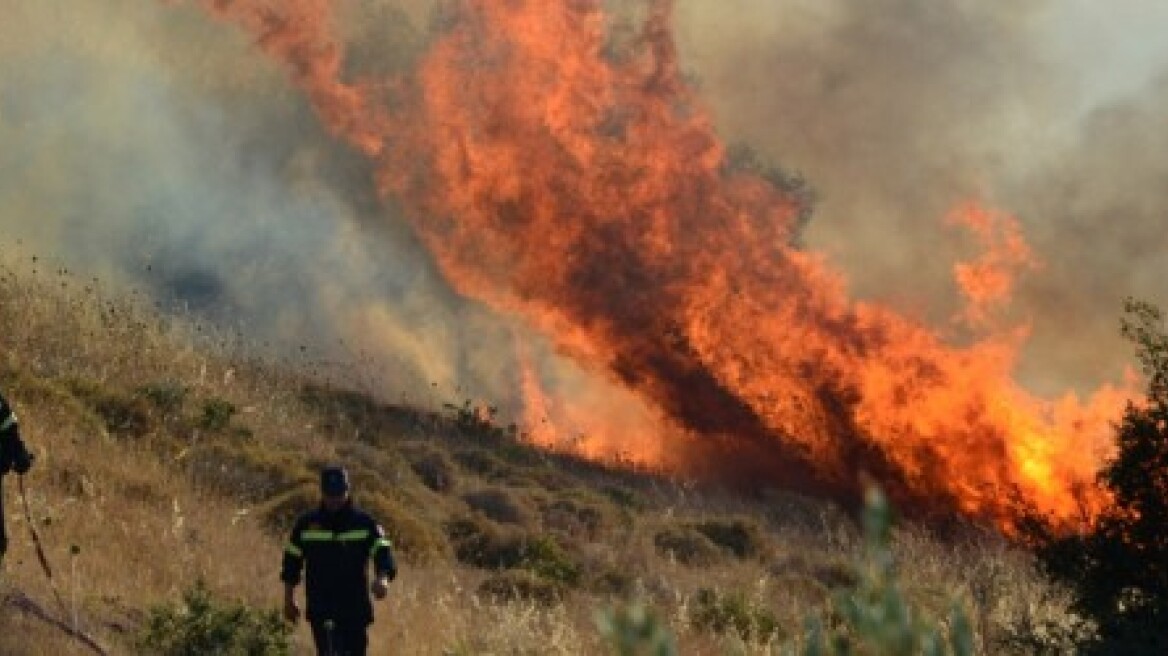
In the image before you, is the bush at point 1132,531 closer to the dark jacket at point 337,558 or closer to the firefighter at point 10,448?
the dark jacket at point 337,558

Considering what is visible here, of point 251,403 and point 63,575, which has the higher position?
point 251,403

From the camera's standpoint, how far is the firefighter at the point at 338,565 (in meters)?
8.74

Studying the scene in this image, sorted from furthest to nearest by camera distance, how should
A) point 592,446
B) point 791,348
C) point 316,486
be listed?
1. point 592,446
2. point 791,348
3. point 316,486

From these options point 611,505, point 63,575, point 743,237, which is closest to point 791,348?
point 743,237

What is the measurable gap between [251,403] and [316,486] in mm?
5539

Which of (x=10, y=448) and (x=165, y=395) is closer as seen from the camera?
(x=10, y=448)

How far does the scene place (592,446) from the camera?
104ft

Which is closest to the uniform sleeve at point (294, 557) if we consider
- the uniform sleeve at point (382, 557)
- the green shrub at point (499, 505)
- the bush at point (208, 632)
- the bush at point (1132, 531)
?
the uniform sleeve at point (382, 557)

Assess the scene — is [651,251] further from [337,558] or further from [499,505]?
[337,558]

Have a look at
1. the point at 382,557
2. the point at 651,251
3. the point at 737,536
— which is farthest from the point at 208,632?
the point at 651,251

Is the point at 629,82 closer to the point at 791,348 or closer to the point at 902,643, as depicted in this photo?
the point at 791,348

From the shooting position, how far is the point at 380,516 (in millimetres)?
17031

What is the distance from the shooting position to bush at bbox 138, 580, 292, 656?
9422 millimetres

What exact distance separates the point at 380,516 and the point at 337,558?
8373 mm
